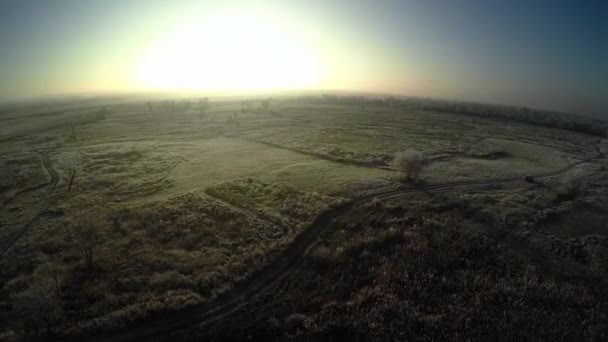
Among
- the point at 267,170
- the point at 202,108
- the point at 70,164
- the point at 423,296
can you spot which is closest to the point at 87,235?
the point at 267,170

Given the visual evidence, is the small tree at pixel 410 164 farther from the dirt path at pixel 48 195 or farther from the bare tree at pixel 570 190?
the dirt path at pixel 48 195

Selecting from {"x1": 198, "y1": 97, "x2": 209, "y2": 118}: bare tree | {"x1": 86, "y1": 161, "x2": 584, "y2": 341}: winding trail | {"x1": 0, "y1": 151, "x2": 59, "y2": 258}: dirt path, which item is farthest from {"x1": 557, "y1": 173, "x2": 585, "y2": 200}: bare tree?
{"x1": 198, "y1": 97, "x2": 209, "y2": 118}: bare tree

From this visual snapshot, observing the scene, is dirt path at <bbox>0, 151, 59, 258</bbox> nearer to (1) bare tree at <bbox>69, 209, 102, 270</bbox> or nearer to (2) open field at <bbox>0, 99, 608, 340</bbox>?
(2) open field at <bbox>0, 99, 608, 340</bbox>

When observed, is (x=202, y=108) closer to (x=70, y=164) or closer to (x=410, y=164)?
(x=70, y=164)

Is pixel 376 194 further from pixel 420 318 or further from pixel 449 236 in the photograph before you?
pixel 420 318

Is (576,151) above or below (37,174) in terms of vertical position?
above

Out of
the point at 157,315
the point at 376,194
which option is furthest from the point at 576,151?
the point at 157,315
